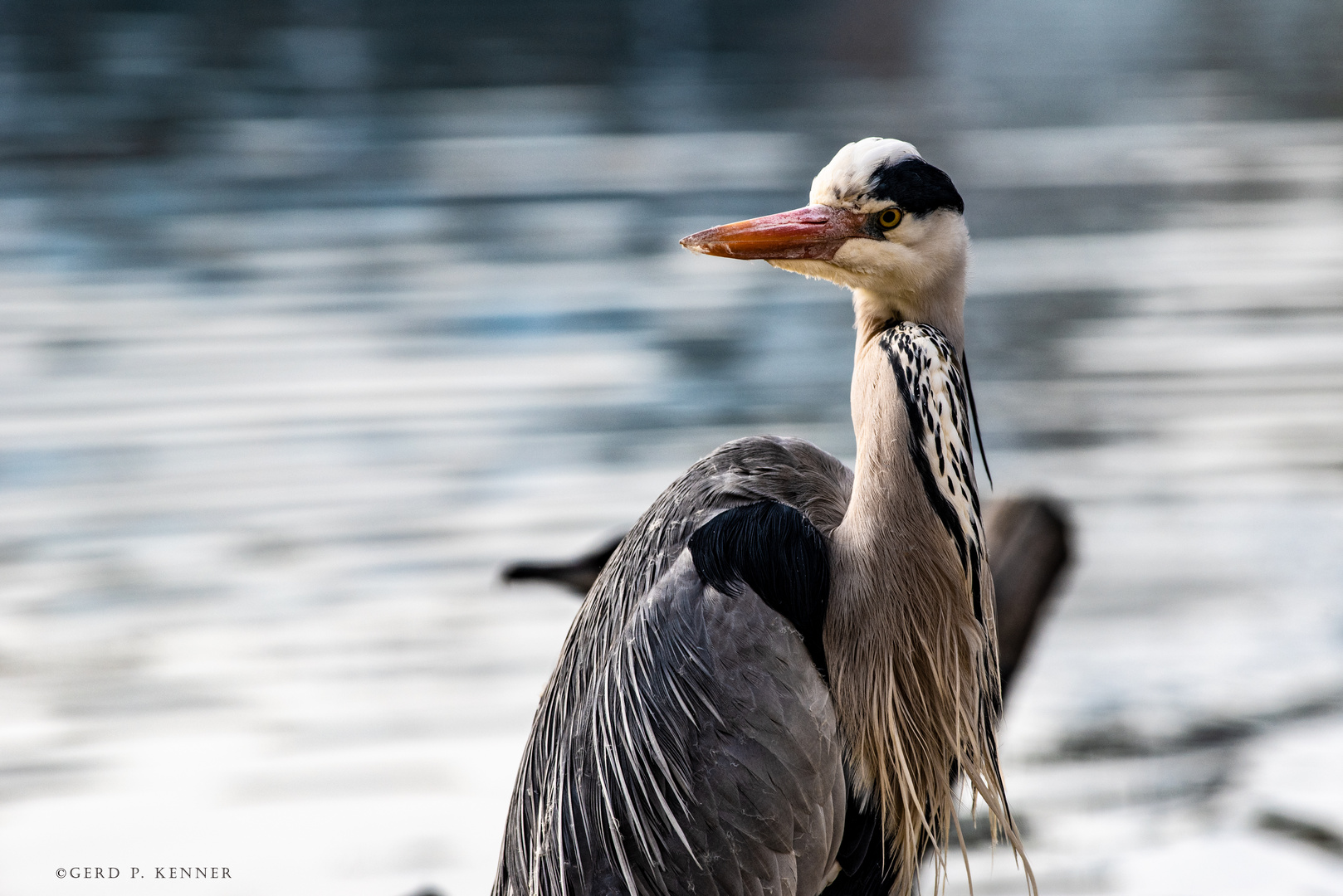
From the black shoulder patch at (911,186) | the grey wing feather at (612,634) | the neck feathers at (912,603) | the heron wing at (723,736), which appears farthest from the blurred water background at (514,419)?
the black shoulder patch at (911,186)

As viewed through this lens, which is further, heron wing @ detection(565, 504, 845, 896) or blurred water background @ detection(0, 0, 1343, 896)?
blurred water background @ detection(0, 0, 1343, 896)

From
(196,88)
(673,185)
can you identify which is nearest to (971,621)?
(673,185)

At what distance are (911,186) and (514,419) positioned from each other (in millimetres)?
3954

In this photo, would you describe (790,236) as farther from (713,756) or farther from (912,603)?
(713,756)

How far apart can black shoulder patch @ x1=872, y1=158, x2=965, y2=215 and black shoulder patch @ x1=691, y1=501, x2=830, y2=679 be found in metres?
0.47

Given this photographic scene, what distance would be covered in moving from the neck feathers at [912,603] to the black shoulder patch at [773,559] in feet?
0.11

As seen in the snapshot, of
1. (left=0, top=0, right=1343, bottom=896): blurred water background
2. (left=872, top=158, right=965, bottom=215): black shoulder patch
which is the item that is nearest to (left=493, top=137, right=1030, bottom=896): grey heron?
(left=872, top=158, right=965, bottom=215): black shoulder patch

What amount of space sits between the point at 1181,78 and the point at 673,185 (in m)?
6.00

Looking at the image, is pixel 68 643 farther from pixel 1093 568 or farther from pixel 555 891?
pixel 1093 568

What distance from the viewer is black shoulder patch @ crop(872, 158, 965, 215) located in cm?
188

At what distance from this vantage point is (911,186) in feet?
6.16

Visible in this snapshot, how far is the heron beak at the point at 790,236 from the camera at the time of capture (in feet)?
6.24

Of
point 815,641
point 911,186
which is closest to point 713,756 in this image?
point 815,641

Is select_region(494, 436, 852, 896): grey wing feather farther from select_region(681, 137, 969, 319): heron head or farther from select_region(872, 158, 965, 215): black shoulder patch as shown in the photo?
select_region(872, 158, 965, 215): black shoulder patch
